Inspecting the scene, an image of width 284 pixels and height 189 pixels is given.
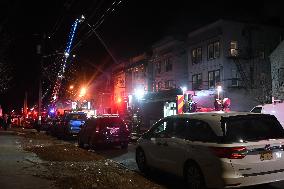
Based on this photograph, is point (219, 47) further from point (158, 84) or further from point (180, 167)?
point (180, 167)

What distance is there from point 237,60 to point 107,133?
2404cm

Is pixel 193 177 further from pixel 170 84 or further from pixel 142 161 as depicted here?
pixel 170 84

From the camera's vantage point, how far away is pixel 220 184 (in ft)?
25.8

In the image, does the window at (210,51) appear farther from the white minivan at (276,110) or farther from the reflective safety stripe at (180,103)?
the white minivan at (276,110)

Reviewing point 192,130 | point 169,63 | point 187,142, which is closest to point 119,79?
point 169,63

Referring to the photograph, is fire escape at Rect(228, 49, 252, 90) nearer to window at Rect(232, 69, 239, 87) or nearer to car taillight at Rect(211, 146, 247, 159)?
window at Rect(232, 69, 239, 87)

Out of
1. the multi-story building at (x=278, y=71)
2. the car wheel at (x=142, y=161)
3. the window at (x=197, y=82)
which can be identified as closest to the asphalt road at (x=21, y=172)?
the car wheel at (x=142, y=161)

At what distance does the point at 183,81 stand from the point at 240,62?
8631 millimetres

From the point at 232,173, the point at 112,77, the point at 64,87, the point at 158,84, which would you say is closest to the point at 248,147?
the point at 232,173

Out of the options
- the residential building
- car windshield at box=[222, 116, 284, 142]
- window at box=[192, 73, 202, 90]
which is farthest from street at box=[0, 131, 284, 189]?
the residential building

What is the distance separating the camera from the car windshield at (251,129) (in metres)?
8.11

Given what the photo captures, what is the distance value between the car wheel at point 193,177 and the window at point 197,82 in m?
34.0

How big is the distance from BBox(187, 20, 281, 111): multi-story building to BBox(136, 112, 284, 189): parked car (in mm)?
30168

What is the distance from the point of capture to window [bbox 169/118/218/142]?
8.42m
